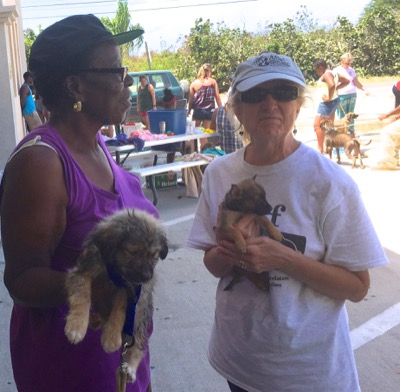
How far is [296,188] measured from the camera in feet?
6.59

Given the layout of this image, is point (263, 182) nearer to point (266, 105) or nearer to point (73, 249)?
point (266, 105)

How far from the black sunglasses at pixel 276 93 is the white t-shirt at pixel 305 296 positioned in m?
0.19

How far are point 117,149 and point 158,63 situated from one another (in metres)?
33.5

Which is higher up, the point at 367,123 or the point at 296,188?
the point at 296,188

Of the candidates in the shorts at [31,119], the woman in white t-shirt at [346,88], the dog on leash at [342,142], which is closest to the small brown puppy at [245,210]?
the dog on leash at [342,142]

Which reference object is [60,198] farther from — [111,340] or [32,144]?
[111,340]

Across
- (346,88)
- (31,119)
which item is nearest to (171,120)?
(31,119)

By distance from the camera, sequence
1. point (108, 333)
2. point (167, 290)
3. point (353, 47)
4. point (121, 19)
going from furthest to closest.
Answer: point (121, 19) → point (353, 47) → point (167, 290) → point (108, 333)

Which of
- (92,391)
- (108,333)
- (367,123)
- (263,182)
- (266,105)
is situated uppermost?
(266,105)

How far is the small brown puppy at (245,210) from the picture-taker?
197 cm

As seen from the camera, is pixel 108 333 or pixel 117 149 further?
pixel 117 149

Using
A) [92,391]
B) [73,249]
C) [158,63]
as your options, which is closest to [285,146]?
[73,249]

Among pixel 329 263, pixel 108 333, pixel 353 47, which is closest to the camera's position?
pixel 108 333

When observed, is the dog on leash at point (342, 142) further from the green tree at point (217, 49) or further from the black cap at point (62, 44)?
the green tree at point (217, 49)
